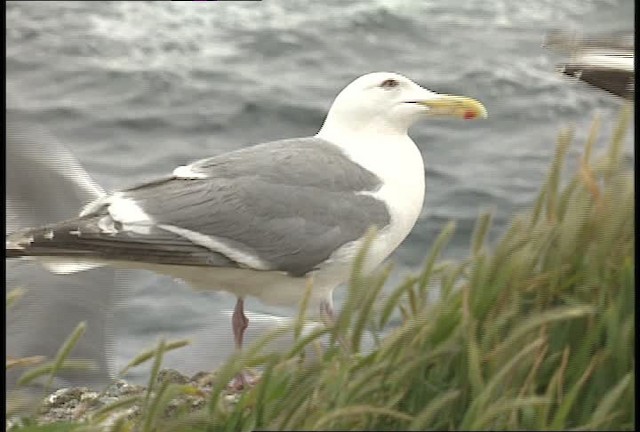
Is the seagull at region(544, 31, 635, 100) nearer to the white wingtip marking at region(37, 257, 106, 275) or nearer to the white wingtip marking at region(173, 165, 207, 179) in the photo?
the white wingtip marking at region(173, 165, 207, 179)

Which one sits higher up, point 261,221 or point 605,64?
point 605,64

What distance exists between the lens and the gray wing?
313 cm

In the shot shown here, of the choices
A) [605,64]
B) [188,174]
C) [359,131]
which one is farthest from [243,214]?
[605,64]

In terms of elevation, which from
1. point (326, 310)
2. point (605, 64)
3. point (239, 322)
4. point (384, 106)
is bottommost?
point (239, 322)

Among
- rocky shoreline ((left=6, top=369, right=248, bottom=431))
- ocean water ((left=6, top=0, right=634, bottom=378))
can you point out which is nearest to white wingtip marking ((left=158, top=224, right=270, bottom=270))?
rocky shoreline ((left=6, top=369, right=248, bottom=431))

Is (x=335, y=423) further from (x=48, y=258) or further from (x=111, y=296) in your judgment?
(x=111, y=296)

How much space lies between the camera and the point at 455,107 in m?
3.46

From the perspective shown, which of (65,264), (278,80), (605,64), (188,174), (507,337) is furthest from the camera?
(278,80)

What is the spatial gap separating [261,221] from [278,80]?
3.74 metres

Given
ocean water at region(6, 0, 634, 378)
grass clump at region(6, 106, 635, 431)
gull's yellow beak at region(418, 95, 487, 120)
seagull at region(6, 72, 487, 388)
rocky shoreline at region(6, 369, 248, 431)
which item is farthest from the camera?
ocean water at region(6, 0, 634, 378)

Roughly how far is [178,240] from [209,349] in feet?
1.95

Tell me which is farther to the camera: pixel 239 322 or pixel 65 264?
pixel 239 322

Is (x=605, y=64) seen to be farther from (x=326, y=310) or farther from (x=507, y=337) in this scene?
(x=507, y=337)

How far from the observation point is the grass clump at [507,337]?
230 centimetres
